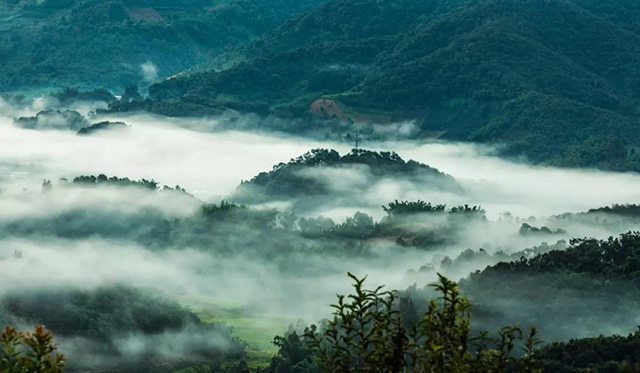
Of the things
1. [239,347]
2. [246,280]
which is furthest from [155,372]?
[246,280]

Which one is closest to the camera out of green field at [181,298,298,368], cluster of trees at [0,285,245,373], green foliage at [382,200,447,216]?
cluster of trees at [0,285,245,373]

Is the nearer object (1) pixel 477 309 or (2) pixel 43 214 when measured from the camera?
(1) pixel 477 309

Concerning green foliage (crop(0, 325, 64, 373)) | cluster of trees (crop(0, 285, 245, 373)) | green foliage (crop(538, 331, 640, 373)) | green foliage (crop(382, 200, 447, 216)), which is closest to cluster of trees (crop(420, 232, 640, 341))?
green foliage (crop(538, 331, 640, 373))

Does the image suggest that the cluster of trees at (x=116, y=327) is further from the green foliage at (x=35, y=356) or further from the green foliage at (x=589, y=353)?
the green foliage at (x=35, y=356)

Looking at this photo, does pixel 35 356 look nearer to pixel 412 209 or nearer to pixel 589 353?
pixel 589 353

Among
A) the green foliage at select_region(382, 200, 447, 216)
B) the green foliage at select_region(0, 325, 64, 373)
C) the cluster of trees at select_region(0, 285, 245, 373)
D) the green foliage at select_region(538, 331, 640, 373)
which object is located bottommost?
the green foliage at select_region(0, 325, 64, 373)

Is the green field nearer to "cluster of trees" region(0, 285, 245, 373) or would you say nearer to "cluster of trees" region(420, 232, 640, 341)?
"cluster of trees" region(0, 285, 245, 373)

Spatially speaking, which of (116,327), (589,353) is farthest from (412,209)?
(589,353)

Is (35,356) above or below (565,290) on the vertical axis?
below

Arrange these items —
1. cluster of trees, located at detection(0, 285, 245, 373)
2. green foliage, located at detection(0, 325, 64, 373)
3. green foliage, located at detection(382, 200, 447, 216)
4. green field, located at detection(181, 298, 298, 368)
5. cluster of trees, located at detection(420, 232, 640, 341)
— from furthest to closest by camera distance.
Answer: green foliage, located at detection(382, 200, 447, 216) < green field, located at detection(181, 298, 298, 368) < cluster of trees, located at detection(0, 285, 245, 373) < cluster of trees, located at detection(420, 232, 640, 341) < green foliage, located at detection(0, 325, 64, 373)

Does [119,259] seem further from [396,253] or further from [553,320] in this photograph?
[553,320]

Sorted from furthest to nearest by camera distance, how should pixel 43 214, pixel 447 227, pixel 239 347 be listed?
1. pixel 43 214
2. pixel 447 227
3. pixel 239 347
